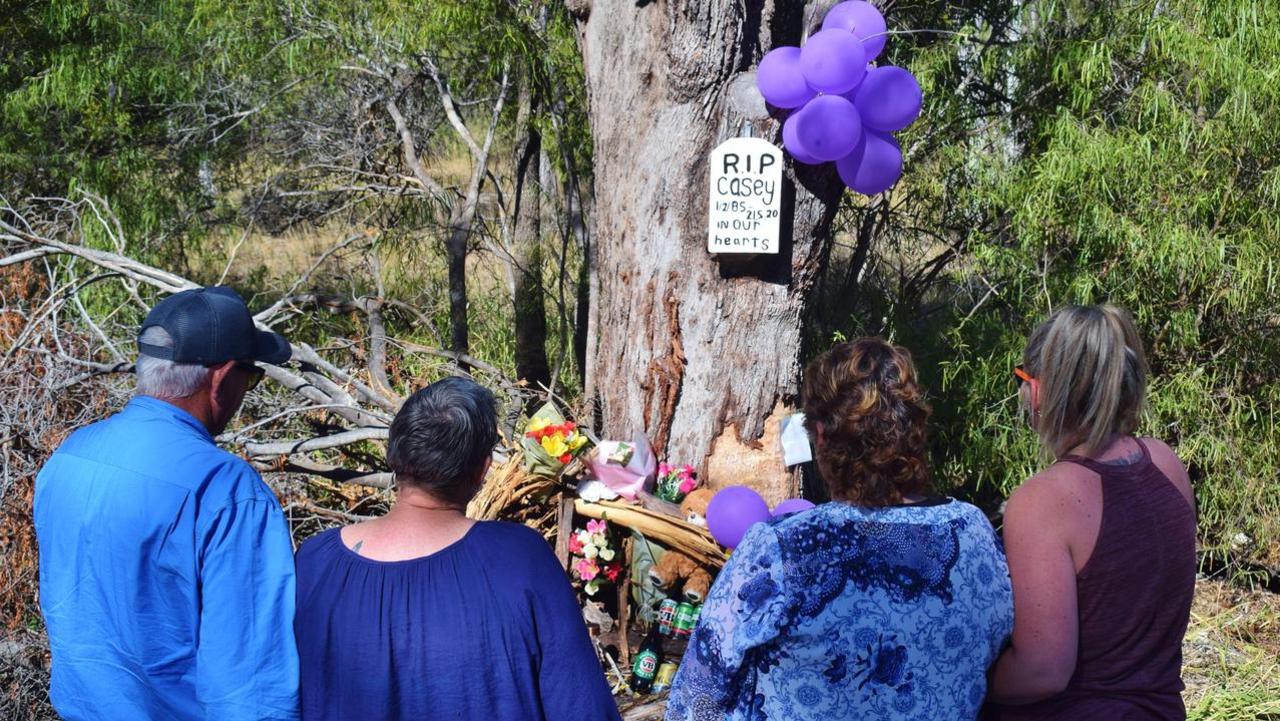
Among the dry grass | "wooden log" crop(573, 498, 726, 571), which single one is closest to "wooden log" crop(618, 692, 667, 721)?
"wooden log" crop(573, 498, 726, 571)

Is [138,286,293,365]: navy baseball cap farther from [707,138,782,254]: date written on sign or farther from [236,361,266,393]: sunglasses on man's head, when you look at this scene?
[707,138,782,254]: date written on sign

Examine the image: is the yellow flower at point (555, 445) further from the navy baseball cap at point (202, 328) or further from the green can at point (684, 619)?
the navy baseball cap at point (202, 328)

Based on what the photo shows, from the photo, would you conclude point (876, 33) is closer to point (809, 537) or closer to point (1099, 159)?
point (1099, 159)

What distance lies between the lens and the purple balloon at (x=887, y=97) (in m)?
3.59

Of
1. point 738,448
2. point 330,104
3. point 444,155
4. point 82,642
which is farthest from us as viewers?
point 444,155

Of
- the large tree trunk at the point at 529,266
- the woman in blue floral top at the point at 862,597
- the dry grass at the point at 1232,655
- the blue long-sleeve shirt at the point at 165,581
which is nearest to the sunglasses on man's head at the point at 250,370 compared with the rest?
the blue long-sleeve shirt at the point at 165,581

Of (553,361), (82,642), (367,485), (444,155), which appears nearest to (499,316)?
(553,361)

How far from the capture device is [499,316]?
7730 mm

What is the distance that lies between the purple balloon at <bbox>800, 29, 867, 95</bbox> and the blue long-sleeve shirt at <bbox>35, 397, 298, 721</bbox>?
234cm

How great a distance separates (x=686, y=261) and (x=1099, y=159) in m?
1.73

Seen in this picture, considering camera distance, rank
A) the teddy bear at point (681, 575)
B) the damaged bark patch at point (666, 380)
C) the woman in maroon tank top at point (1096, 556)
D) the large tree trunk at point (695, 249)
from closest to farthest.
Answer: the woman in maroon tank top at point (1096, 556) < the teddy bear at point (681, 575) < the large tree trunk at point (695, 249) < the damaged bark patch at point (666, 380)

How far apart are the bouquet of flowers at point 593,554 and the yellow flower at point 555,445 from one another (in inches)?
9.7

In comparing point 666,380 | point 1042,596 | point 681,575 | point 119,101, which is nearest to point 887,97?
point 666,380

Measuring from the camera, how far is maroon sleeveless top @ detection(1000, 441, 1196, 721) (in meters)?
1.88
